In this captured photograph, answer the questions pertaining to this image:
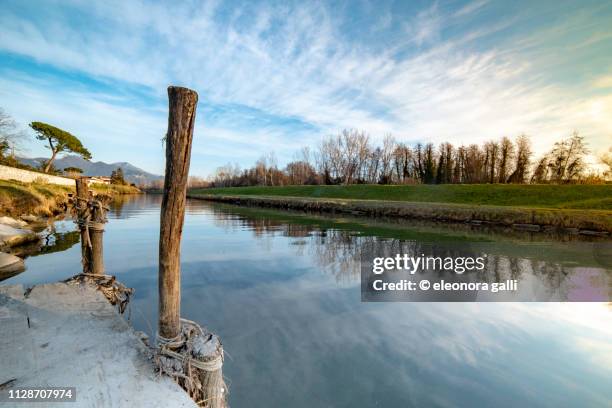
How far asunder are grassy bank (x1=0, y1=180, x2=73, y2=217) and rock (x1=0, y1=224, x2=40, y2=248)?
3828 mm

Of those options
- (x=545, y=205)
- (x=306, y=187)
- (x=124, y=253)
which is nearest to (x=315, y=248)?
(x=124, y=253)

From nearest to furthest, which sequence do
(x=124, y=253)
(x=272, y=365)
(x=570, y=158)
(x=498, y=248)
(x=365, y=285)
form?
(x=272, y=365) → (x=365, y=285) → (x=124, y=253) → (x=498, y=248) → (x=570, y=158)

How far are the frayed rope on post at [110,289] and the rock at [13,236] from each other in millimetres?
7822

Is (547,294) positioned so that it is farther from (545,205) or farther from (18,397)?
(545,205)

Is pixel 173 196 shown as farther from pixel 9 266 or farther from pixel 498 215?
pixel 498 215

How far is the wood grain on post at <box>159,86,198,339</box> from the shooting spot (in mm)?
3238

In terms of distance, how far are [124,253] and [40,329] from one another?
819 cm

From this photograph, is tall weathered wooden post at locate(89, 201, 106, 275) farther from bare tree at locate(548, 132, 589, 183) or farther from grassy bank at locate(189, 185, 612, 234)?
bare tree at locate(548, 132, 589, 183)

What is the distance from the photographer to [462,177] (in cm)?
5875

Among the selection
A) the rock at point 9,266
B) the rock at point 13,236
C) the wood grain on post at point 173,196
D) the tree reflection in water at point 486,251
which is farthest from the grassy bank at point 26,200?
the wood grain on post at point 173,196

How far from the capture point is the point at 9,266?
8.14 meters

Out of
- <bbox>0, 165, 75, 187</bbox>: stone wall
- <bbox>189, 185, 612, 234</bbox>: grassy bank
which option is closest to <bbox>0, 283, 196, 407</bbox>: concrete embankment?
<bbox>189, 185, 612, 234</bbox>: grassy bank

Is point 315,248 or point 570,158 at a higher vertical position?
point 570,158

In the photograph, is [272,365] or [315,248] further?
[315,248]
